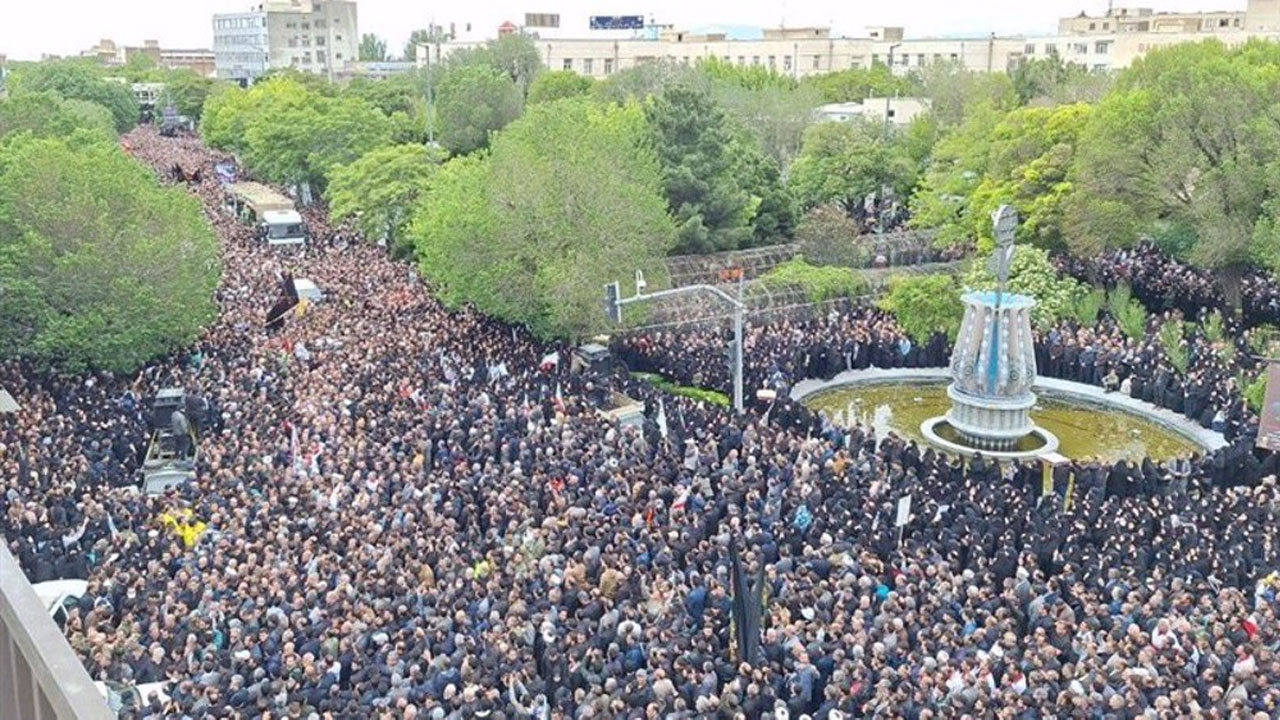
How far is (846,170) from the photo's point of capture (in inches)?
1713

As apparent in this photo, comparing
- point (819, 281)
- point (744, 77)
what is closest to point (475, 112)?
point (744, 77)

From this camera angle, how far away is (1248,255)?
2975 centimetres

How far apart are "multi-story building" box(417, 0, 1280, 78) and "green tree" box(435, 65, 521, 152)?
3125 cm

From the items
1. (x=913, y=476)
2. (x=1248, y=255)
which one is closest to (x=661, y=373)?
(x=913, y=476)

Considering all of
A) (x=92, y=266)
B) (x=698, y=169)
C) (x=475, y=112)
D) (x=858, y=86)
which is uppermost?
(x=858, y=86)

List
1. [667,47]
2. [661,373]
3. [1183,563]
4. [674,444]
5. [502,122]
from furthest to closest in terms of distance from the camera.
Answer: [667,47], [502,122], [661,373], [674,444], [1183,563]

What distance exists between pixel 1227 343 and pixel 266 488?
21.4m

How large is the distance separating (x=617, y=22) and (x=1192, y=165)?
78765mm

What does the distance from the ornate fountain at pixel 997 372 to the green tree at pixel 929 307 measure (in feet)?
16.9

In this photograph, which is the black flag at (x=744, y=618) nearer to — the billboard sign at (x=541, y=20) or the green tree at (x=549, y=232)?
the green tree at (x=549, y=232)

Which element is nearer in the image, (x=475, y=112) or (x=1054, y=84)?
(x=1054, y=84)

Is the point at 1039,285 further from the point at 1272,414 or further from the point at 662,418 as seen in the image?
the point at 662,418

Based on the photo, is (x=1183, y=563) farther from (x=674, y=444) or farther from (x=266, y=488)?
(x=266, y=488)

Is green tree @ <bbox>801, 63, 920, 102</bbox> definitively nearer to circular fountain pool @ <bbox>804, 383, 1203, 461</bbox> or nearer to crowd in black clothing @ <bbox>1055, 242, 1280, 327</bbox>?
crowd in black clothing @ <bbox>1055, 242, 1280, 327</bbox>
